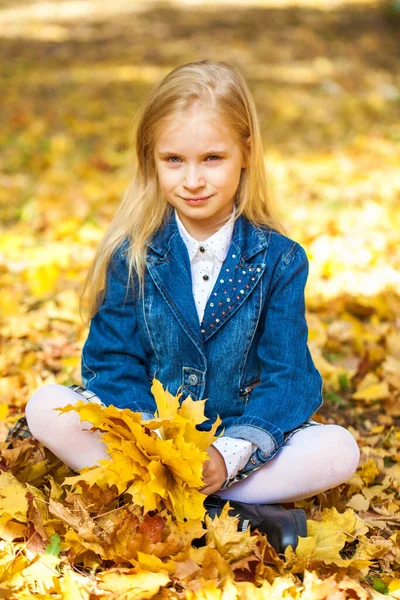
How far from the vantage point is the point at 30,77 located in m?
→ 8.57

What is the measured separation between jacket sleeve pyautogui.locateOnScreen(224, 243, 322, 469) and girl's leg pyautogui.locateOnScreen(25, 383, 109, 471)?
0.39 meters

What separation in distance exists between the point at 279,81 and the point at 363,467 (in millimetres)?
6764

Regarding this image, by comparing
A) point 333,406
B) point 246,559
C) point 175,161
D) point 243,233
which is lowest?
point 333,406

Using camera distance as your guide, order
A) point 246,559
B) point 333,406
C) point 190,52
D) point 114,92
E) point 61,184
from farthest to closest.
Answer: point 190,52 < point 114,92 < point 61,184 < point 333,406 < point 246,559

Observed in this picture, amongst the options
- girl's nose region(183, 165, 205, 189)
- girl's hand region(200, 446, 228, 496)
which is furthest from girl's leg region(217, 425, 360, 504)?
girl's nose region(183, 165, 205, 189)

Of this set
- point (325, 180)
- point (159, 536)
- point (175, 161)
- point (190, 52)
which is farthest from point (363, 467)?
point (190, 52)

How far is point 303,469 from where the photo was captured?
2.23m

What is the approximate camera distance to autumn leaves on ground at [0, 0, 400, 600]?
6.38ft

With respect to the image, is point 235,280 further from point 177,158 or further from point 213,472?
point 213,472

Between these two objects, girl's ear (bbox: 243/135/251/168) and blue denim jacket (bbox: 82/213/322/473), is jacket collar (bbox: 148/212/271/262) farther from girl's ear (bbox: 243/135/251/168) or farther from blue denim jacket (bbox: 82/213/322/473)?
girl's ear (bbox: 243/135/251/168)

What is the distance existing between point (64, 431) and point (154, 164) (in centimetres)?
87

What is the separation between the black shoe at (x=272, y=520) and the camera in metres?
2.06

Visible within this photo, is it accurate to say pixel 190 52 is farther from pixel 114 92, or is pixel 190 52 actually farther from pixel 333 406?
pixel 333 406

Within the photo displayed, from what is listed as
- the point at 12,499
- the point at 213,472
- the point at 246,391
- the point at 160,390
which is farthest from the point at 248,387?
the point at 12,499
